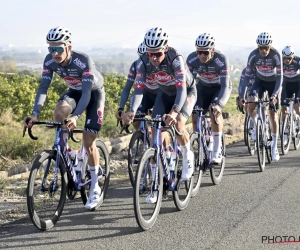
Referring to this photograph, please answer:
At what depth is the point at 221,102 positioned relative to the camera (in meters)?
8.38

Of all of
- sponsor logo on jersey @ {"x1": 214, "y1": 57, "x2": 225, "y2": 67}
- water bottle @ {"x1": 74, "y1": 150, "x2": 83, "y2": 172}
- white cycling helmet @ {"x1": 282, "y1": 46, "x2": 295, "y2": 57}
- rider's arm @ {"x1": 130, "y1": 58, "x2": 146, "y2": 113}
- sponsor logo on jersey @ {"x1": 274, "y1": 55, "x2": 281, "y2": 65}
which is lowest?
water bottle @ {"x1": 74, "y1": 150, "x2": 83, "y2": 172}

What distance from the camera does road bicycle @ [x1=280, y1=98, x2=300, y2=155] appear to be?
11961mm

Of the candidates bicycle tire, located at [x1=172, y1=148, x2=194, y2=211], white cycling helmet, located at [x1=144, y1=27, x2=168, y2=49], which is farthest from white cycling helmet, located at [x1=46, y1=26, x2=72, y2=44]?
bicycle tire, located at [x1=172, y1=148, x2=194, y2=211]

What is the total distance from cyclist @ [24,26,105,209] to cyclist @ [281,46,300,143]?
666 centimetres

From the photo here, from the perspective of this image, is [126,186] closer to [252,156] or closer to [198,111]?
[198,111]

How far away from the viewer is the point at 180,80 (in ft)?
21.8

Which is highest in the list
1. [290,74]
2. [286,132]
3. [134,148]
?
[290,74]

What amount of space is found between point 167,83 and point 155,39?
911mm

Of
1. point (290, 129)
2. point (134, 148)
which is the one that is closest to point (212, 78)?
point (134, 148)

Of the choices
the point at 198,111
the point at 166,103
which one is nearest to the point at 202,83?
the point at 198,111

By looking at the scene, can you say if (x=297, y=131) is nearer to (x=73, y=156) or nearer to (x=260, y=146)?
(x=260, y=146)

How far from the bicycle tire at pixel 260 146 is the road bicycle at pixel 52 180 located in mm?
4192

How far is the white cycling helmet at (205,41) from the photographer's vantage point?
8.33m

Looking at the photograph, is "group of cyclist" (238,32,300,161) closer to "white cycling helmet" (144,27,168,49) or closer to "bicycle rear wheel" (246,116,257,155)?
"bicycle rear wheel" (246,116,257,155)
